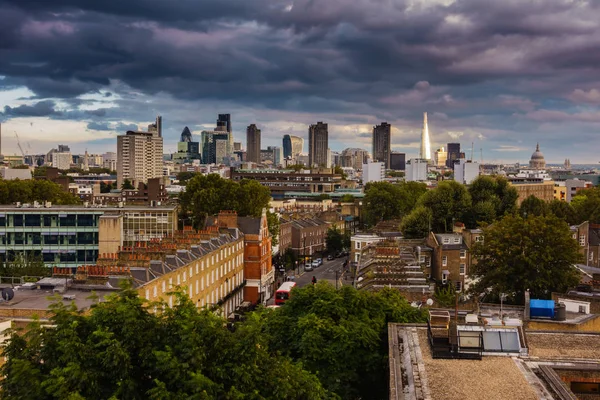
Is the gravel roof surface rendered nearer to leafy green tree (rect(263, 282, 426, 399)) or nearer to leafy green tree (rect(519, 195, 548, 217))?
leafy green tree (rect(263, 282, 426, 399))

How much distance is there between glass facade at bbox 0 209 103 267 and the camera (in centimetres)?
6344

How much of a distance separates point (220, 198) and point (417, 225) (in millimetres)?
27994

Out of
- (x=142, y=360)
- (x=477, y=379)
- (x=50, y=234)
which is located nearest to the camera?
(x=142, y=360)

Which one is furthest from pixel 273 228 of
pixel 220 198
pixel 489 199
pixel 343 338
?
pixel 343 338

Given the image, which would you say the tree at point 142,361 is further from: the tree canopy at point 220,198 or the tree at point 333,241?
the tree at point 333,241

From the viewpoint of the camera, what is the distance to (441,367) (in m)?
21.1

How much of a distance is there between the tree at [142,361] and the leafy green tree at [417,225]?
58314 mm

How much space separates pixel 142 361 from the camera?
17.8 m

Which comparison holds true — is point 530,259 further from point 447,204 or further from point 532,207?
point 532,207

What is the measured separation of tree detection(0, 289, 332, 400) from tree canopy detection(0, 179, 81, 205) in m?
75.0

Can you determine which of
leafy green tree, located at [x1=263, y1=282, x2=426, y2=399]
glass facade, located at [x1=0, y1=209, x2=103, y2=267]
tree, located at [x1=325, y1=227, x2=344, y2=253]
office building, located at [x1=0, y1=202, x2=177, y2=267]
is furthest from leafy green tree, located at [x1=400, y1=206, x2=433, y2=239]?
leafy green tree, located at [x1=263, y1=282, x2=426, y2=399]

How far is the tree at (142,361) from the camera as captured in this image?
53.0 feet

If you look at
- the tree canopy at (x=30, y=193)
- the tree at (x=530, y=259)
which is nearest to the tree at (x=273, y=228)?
the tree canopy at (x=30, y=193)

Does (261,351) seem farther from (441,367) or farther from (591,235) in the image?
(591,235)
